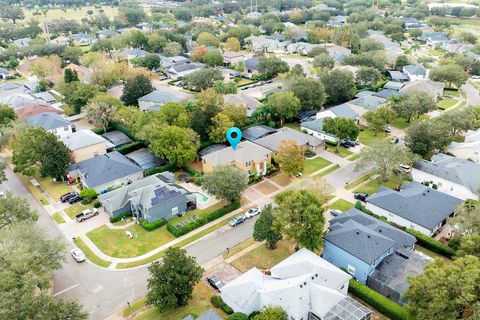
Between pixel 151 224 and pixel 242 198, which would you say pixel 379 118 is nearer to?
pixel 242 198

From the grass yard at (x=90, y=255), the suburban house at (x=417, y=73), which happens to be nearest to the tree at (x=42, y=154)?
the grass yard at (x=90, y=255)

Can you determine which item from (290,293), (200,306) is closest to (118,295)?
(200,306)

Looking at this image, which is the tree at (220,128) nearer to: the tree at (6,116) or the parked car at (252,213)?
the parked car at (252,213)

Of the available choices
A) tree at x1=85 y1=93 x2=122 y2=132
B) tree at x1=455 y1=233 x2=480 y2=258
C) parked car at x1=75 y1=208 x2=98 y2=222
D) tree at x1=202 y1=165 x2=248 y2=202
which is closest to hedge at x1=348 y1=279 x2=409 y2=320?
tree at x1=455 y1=233 x2=480 y2=258

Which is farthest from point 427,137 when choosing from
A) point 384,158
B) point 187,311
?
point 187,311

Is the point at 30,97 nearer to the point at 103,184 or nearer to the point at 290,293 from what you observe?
the point at 103,184

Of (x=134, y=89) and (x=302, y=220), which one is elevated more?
(x=134, y=89)
